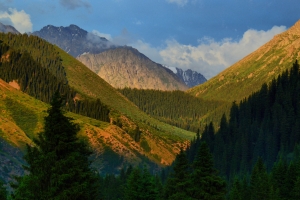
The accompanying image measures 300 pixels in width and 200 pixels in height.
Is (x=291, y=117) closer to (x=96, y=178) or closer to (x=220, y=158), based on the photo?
(x=220, y=158)

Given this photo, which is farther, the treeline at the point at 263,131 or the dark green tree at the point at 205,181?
the treeline at the point at 263,131

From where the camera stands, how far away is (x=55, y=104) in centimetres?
2430

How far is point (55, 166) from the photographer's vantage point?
22.5 meters

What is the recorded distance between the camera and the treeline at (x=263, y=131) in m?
110

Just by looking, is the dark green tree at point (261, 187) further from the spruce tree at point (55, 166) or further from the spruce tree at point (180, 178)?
the spruce tree at point (55, 166)

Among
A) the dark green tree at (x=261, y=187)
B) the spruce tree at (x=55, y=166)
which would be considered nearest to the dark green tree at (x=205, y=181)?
the spruce tree at (x=55, y=166)

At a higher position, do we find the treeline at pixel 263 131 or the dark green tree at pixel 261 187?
the treeline at pixel 263 131

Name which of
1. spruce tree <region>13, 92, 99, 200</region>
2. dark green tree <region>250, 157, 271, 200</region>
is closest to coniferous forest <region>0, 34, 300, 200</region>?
spruce tree <region>13, 92, 99, 200</region>

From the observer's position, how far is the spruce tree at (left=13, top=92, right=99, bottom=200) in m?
22.4

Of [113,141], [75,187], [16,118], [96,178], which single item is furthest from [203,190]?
[113,141]

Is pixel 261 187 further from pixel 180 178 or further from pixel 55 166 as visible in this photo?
pixel 55 166

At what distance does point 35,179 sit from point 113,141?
169 m

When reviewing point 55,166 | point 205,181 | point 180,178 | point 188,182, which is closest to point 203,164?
point 205,181

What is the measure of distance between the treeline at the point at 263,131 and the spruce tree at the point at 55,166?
84.0m
